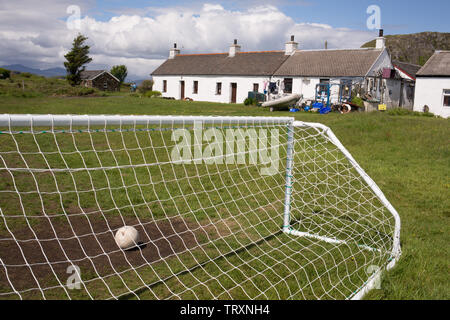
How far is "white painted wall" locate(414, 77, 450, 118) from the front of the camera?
24781 millimetres

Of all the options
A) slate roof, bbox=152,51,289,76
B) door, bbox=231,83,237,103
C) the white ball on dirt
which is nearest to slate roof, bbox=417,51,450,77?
slate roof, bbox=152,51,289,76

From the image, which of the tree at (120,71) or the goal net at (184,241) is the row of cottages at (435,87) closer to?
the goal net at (184,241)

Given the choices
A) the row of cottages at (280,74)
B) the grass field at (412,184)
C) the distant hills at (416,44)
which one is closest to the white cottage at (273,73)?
the row of cottages at (280,74)

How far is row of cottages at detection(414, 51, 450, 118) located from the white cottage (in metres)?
2.58

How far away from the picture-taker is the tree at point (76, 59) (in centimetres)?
4625

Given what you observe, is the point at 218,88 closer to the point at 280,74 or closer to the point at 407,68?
the point at 280,74

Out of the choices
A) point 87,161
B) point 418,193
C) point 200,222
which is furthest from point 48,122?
point 418,193

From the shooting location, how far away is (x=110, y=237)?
4812mm

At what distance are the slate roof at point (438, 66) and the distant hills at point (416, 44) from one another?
7076cm

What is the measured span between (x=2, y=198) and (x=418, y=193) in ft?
25.0

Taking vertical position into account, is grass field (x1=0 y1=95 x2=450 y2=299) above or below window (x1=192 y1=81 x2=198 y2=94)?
below

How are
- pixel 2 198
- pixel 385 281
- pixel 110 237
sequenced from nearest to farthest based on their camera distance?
pixel 385 281, pixel 110 237, pixel 2 198

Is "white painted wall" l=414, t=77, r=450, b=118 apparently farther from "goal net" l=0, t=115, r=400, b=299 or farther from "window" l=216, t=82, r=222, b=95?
"goal net" l=0, t=115, r=400, b=299

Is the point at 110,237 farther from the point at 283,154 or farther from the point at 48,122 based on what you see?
the point at 283,154
